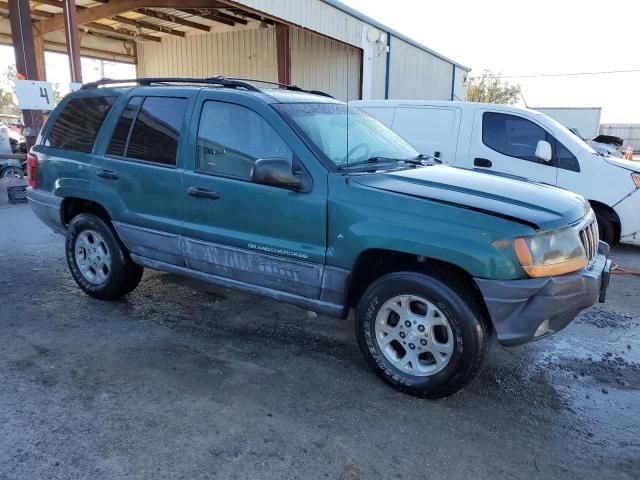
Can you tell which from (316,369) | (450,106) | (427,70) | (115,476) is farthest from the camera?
(427,70)

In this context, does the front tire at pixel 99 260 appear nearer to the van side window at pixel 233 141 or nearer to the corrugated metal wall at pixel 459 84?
the van side window at pixel 233 141

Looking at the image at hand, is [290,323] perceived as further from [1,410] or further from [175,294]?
[1,410]

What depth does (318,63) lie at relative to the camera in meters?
19.2

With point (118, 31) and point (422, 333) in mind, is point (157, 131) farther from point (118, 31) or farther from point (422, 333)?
point (118, 31)

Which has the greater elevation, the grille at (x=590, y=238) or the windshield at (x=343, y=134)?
the windshield at (x=343, y=134)

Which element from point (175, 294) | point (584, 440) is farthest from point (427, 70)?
point (584, 440)

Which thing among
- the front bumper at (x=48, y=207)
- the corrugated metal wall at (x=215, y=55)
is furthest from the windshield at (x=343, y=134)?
the corrugated metal wall at (x=215, y=55)

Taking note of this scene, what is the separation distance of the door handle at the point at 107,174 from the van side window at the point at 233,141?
2.99ft

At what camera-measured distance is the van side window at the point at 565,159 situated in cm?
662

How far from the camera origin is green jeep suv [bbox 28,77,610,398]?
113 inches

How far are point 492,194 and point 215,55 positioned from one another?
19407 millimetres

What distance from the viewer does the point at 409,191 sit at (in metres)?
3.09

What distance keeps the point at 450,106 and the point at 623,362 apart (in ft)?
14.8

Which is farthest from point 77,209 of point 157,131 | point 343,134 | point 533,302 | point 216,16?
point 216,16
